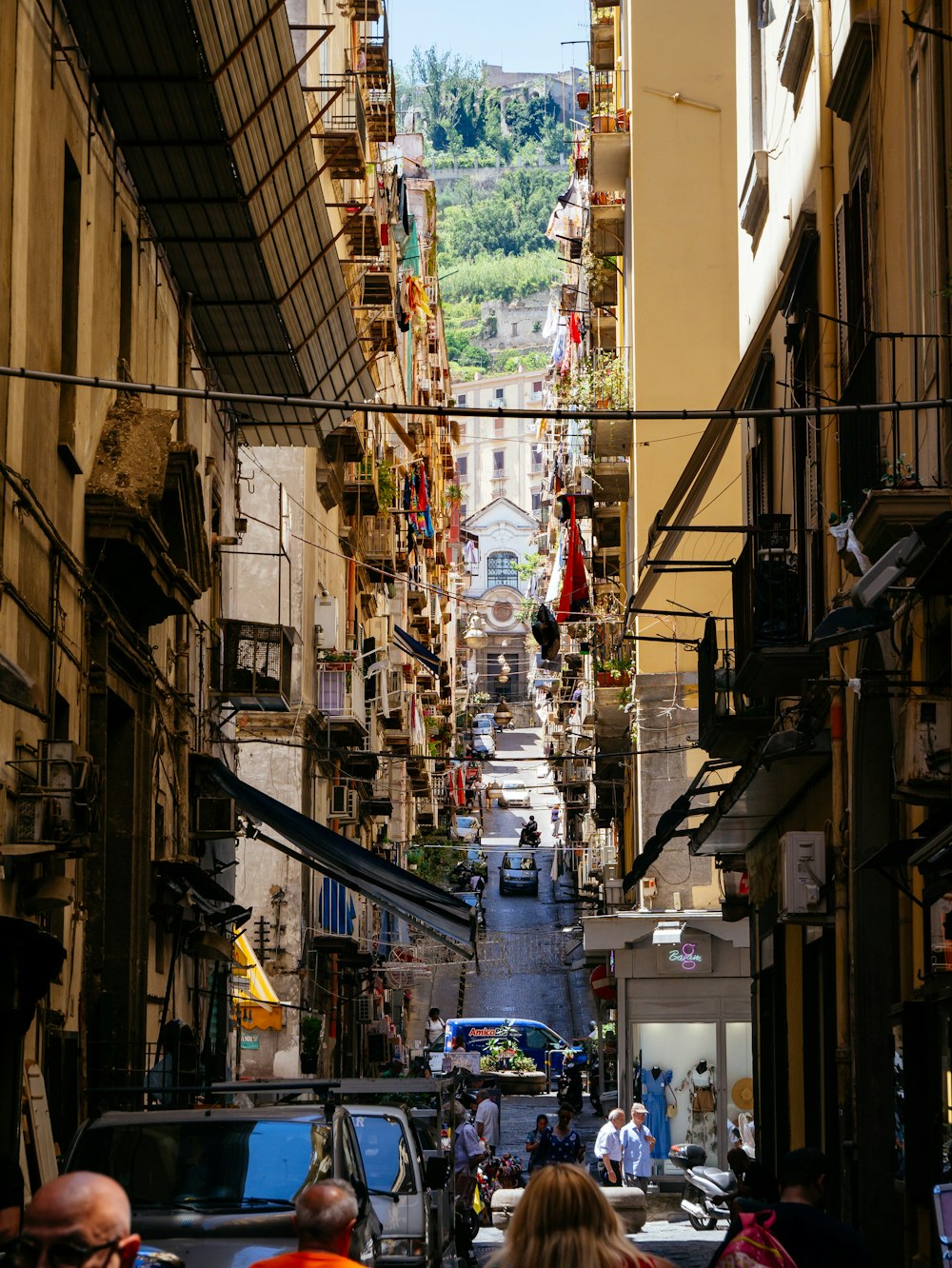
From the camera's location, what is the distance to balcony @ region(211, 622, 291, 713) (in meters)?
22.8

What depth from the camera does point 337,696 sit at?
36312 millimetres

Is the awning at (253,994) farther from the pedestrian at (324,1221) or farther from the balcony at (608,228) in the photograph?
the pedestrian at (324,1221)

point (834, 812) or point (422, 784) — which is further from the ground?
point (422, 784)

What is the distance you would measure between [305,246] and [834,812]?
9019 millimetres

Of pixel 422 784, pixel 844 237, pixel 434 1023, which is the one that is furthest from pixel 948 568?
pixel 422 784

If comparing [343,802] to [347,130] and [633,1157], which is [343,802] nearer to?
[347,130]

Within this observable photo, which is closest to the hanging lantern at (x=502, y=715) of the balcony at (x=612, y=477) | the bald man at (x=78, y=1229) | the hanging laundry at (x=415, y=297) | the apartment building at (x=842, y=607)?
the hanging laundry at (x=415, y=297)

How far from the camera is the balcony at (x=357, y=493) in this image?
4081 centimetres

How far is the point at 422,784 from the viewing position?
215ft

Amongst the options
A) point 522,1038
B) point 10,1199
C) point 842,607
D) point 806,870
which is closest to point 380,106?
point 522,1038

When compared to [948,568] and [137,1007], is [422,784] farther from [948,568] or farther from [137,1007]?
[948,568]

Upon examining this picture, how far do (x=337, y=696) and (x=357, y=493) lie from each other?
6079 millimetres

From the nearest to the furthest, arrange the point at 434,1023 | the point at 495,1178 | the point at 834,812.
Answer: the point at 834,812, the point at 495,1178, the point at 434,1023

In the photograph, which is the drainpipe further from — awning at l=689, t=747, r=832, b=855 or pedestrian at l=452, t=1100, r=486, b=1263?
pedestrian at l=452, t=1100, r=486, b=1263
